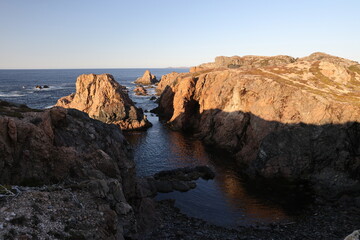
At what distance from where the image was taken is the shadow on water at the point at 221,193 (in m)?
40.0

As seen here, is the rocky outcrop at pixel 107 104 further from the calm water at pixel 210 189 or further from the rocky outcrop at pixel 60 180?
the rocky outcrop at pixel 60 180

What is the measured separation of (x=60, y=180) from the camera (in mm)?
23359

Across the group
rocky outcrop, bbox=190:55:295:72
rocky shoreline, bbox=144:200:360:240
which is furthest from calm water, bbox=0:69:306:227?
rocky outcrop, bbox=190:55:295:72

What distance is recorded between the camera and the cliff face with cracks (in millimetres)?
50781

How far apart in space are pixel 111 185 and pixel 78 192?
3.99m

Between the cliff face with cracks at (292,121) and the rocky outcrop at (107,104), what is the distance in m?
26.5

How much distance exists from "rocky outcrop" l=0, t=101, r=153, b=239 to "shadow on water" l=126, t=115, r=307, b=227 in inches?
512

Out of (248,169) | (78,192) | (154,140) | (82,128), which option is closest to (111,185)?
(78,192)

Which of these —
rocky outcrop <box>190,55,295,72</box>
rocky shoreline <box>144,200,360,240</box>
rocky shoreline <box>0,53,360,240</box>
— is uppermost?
rocky outcrop <box>190,55,295,72</box>

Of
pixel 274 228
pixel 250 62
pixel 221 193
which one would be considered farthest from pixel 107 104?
pixel 250 62

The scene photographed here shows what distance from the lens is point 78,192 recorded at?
836 inches

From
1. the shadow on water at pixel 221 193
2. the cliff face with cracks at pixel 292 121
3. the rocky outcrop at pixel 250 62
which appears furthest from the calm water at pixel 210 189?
the rocky outcrop at pixel 250 62

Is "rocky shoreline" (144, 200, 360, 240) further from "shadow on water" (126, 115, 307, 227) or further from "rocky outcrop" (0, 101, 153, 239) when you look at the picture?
"rocky outcrop" (0, 101, 153, 239)

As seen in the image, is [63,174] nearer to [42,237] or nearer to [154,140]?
[42,237]
